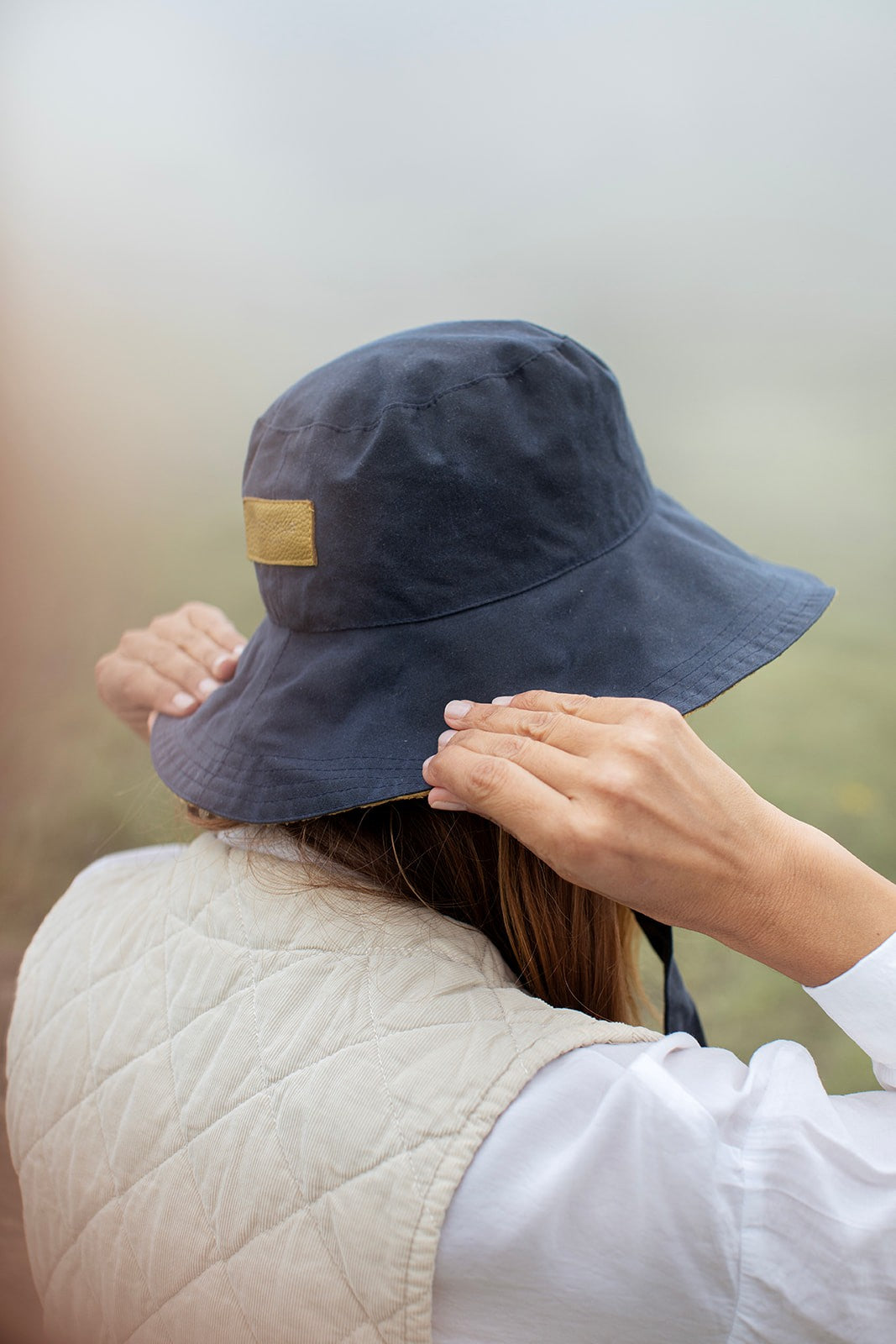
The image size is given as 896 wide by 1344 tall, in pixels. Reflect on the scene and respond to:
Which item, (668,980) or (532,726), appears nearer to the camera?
(532,726)

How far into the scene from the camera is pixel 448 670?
52 cm

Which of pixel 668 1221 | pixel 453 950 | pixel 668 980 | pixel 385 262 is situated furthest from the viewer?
pixel 385 262

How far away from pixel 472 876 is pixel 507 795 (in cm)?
15

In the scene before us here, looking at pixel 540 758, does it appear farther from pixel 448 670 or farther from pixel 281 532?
pixel 281 532

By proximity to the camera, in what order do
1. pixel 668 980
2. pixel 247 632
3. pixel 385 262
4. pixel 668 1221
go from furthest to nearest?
pixel 247 632 → pixel 385 262 → pixel 668 980 → pixel 668 1221

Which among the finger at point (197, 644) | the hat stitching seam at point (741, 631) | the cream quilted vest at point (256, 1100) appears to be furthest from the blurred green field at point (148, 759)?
the hat stitching seam at point (741, 631)

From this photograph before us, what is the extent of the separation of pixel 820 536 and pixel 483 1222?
133cm

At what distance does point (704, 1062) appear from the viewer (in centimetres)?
43

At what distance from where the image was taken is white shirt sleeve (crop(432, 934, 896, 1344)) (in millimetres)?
378

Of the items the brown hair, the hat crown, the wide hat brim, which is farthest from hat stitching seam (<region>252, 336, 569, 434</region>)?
the brown hair

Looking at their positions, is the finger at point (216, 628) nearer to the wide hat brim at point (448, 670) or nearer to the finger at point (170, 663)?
the finger at point (170, 663)

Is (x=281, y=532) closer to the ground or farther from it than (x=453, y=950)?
farther from it

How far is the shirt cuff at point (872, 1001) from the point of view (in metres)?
0.43

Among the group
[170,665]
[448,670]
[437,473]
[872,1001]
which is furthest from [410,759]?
[170,665]
